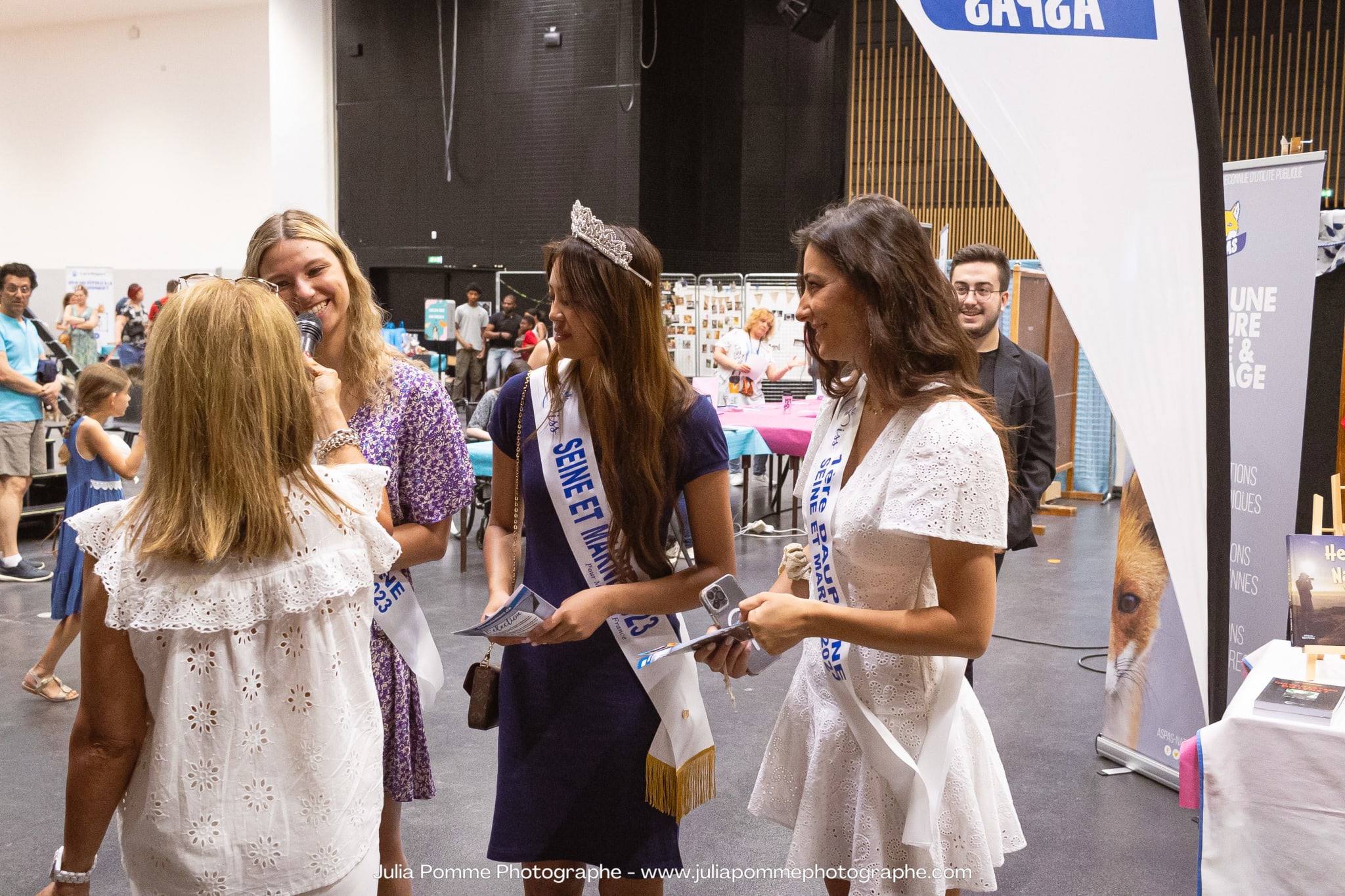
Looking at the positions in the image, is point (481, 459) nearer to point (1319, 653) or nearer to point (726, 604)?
point (726, 604)

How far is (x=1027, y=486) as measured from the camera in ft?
10.6

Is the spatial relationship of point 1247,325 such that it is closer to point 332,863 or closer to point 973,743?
point 973,743

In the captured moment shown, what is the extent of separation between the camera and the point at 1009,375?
3.35m

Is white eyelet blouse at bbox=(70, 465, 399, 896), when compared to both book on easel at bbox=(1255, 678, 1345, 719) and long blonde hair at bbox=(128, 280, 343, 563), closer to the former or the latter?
long blonde hair at bbox=(128, 280, 343, 563)

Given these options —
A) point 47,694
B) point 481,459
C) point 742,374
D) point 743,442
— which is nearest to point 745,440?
point 743,442

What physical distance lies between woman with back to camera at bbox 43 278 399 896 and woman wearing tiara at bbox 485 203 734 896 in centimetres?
49

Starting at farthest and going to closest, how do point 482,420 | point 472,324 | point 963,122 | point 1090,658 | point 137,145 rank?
point 137,145, point 472,324, point 963,122, point 482,420, point 1090,658

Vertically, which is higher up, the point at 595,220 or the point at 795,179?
the point at 795,179

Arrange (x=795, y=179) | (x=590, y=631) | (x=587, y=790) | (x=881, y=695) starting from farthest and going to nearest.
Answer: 1. (x=795, y=179)
2. (x=587, y=790)
3. (x=590, y=631)
4. (x=881, y=695)

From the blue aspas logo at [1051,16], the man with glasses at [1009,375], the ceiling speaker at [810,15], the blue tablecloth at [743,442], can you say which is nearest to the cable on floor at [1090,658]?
the man with glasses at [1009,375]

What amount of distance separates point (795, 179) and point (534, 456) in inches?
480

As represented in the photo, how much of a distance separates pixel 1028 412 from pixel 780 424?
340 centimetres

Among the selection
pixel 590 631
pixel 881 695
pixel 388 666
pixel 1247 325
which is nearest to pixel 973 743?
pixel 881 695

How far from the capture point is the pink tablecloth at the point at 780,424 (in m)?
6.59
